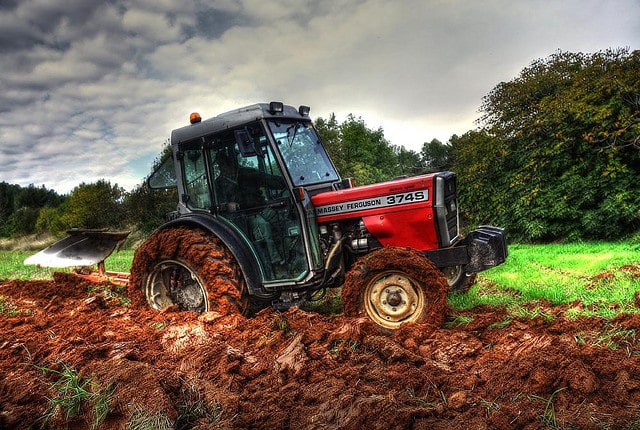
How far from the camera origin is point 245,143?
4.38 meters

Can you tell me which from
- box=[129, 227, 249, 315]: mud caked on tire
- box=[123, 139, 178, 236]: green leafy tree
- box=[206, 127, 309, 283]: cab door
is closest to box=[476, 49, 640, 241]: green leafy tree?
box=[206, 127, 309, 283]: cab door

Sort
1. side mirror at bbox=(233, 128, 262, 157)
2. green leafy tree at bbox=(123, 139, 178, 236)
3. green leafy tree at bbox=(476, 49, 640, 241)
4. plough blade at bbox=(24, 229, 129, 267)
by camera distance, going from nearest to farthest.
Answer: side mirror at bbox=(233, 128, 262, 157) → plough blade at bbox=(24, 229, 129, 267) → green leafy tree at bbox=(476, 49, 640, 241) → green leafy tree at bbox=(123, 139, 178, 236)

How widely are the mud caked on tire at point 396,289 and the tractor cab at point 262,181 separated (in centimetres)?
65

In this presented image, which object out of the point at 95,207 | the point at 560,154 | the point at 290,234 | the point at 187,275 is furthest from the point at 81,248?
the point at 95,207

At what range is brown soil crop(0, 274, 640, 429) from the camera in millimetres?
2410

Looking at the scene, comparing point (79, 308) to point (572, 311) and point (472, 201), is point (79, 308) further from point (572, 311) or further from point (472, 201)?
point (472, 201)

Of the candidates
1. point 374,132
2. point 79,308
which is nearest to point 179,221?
point 79,308

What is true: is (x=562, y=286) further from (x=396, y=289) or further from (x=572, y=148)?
(x=572, y=148)

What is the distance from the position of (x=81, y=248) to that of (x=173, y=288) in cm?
222

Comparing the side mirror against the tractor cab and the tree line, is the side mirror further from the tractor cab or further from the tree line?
the tree line

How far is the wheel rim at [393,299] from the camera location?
413cm

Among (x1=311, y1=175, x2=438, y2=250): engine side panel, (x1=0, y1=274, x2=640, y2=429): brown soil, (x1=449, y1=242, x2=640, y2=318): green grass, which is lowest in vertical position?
(x1=449, y1=242, x2=640, y2=318): green grass

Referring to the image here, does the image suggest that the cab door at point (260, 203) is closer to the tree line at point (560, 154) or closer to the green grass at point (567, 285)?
the green grass at point (567, 285)

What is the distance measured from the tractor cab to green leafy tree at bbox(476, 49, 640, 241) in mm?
10804
